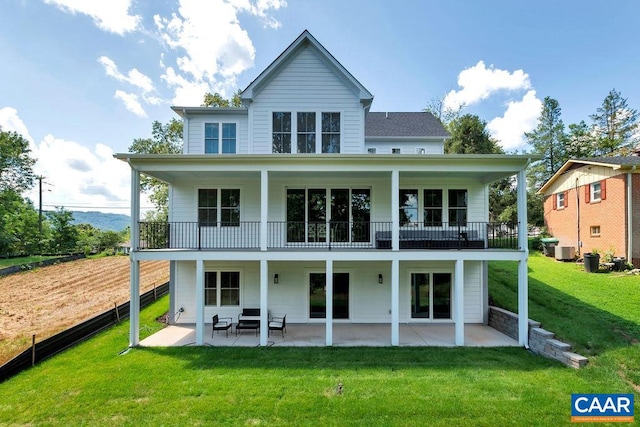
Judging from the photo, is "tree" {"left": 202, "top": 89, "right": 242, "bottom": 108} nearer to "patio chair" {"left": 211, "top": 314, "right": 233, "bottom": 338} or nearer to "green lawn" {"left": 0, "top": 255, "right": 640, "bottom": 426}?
"patio chair" {"left": 211, "top": 314, "right": 233, "bottom": 338}

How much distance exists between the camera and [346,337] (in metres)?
8.95

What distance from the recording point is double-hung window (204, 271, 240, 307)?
10.7 metres

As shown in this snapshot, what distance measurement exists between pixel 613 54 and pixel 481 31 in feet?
32.6

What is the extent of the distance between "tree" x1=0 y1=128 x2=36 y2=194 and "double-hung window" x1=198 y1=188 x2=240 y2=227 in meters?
40.2

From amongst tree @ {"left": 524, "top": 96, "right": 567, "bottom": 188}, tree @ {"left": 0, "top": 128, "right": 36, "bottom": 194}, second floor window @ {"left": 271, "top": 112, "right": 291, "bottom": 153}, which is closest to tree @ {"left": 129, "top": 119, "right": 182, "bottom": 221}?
second floor window @ {"left": 271, "top": 112, "right": 291, "bottom": 153}

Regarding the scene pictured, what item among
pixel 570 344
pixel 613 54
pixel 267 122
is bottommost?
pixel 570 344

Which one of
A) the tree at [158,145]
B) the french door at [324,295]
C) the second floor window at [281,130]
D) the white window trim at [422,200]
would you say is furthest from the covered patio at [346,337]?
the tree at [158,145]

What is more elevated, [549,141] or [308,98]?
[549,141]

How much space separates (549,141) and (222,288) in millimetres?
39031

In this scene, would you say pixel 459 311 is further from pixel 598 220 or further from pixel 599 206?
pixel 599 206

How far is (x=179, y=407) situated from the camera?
5.34m

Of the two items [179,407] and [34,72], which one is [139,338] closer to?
[179,407]

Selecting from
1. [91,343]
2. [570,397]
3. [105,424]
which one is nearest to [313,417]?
[105,424]

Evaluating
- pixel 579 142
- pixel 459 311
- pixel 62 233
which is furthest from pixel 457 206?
pixel 62 233
